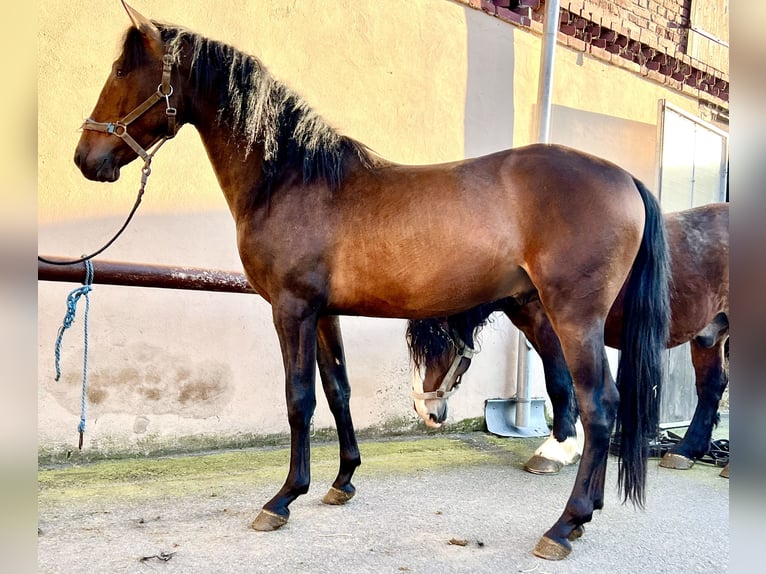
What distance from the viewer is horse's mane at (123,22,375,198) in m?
2.39

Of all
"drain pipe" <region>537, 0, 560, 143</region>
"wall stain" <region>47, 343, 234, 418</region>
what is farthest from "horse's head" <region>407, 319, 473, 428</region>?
"drain pipe" <region>537, 0, 560, 143</region>

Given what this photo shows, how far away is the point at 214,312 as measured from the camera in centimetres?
372

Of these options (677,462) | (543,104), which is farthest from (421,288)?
Answer: (543,104)

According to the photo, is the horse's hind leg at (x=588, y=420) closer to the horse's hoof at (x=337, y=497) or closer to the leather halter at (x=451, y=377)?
the leather halter at (x=451, y=377)

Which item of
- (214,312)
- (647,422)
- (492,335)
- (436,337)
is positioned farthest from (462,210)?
(492,335)

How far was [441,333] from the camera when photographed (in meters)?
2.97

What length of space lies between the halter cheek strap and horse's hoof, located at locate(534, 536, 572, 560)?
91 cm

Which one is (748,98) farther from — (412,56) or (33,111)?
(412,56)

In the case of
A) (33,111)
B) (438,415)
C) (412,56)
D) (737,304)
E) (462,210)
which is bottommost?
(438,415)

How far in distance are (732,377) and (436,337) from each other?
248cm

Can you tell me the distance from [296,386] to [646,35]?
5.54 m

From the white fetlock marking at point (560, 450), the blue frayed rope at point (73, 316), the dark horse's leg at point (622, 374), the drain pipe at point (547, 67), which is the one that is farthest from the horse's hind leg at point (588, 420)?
the drain pipe at point (547, 67)

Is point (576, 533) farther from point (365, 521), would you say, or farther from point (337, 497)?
point (337, 497)

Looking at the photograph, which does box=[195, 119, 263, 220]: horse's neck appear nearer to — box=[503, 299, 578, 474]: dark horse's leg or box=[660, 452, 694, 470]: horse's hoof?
box=[503, 299, 578, 474]: dark horse's leg
